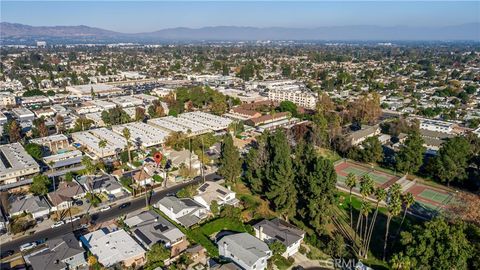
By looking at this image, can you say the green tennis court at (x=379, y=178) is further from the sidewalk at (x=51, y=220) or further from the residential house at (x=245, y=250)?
the sidewalk at (x=51, y=220)

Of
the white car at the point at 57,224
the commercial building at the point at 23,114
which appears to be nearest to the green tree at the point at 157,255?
the white car at the point at 57,224

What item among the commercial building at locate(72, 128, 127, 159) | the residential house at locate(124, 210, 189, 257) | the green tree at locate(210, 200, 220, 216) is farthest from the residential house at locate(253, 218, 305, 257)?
the commercial building at locate(72, 128, 127, 159)

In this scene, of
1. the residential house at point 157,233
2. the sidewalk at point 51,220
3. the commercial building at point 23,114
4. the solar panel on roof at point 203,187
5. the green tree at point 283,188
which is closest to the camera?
the residential house at point 157,233

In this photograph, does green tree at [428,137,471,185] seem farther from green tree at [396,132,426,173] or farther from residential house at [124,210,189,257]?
residential house at [124,210,189,257]

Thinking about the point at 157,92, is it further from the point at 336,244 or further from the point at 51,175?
the point at 336,244

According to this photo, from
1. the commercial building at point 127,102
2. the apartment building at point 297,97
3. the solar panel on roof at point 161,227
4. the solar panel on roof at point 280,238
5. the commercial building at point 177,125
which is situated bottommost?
the solar panel on roof at point 161,227

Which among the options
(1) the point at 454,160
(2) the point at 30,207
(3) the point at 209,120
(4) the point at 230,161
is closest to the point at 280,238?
(4) the point at 230,161
